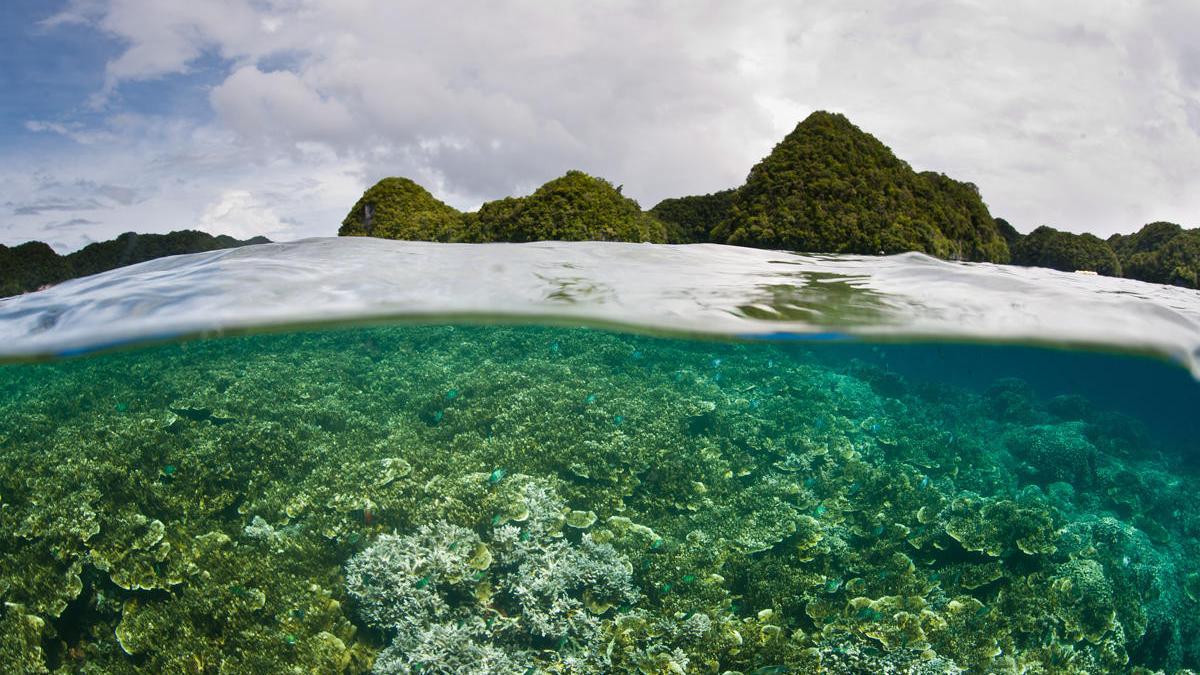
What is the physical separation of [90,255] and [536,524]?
14.9m

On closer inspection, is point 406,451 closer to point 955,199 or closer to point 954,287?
point 954,287

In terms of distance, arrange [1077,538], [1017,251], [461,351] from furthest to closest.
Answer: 1. [1017,251]
2. [461,351]
3. [1077,538]

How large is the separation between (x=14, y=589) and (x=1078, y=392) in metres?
17.3

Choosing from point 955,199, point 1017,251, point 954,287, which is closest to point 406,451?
point 954,287

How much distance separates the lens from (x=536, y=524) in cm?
775

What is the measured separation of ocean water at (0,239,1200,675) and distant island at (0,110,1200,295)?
9.24 feet

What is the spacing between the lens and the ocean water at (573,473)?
7062 millimetres

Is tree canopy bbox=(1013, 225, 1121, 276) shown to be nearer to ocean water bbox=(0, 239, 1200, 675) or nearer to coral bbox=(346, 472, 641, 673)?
ocean water bbox=(0, 239, 1200, 675)

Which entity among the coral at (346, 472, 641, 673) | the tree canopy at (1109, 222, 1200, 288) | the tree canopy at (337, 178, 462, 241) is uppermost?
the tree canopy at (337, 178, 462, 241)

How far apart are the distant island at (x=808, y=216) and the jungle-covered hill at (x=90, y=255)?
3691mm

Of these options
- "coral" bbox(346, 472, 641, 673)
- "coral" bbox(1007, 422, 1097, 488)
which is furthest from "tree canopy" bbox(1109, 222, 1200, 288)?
"coral" bbox(346, 472, 641, 673)

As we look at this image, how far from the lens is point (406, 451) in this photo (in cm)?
889

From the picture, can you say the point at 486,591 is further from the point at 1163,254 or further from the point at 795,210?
the point at 1163,254

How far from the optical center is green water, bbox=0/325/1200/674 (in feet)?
22.9
